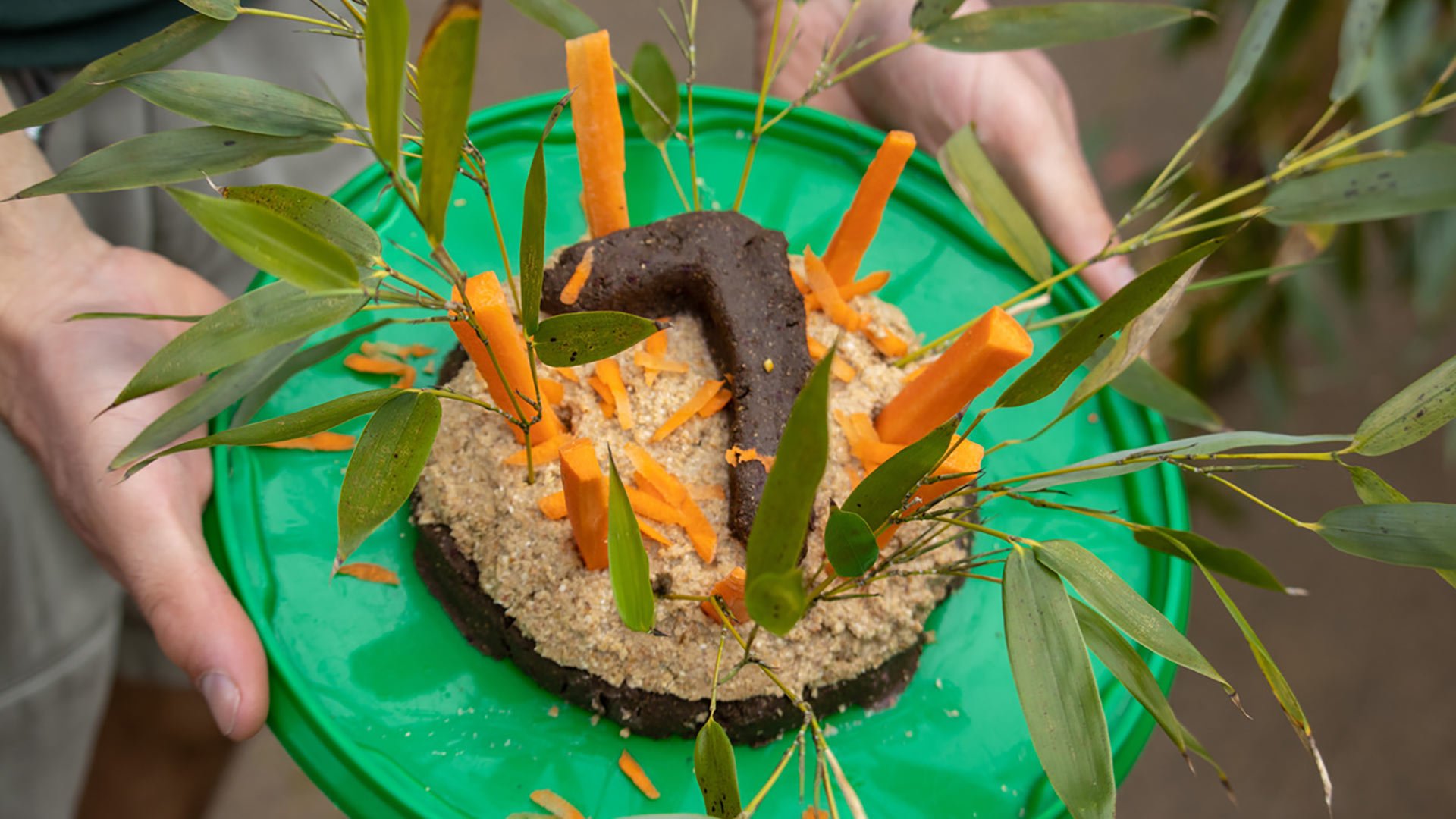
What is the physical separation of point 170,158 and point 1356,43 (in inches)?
22.0

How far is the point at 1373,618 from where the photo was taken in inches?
53.6

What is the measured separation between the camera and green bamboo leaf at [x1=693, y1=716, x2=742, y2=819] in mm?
393

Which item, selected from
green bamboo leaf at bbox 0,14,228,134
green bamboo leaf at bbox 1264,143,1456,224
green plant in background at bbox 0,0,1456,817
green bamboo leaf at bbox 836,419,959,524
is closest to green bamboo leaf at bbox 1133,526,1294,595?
green plant in background at bbox 0,0,1456,817

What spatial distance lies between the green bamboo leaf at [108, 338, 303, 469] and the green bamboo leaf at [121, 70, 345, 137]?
93 millimetres

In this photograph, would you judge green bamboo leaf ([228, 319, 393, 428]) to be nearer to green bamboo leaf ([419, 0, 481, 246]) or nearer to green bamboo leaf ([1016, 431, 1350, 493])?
green bamboo leaf ([419, 0, 481, 246])

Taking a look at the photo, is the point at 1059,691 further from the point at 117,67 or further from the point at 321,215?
the point at 117,67

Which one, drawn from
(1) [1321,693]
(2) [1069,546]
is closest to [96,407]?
(2) [1069,546]

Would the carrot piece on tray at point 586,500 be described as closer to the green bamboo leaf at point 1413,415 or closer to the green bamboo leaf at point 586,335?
the green bamboo leaf at point 586,335

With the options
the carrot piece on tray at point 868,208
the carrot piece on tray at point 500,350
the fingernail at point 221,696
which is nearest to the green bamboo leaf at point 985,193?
the carrot piece on tray at point 868,208

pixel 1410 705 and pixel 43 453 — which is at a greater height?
pixel 43 453

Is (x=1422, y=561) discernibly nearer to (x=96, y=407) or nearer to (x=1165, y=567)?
(x=1165, y=567)

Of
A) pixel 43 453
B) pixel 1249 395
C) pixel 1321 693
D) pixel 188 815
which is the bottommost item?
pixel 188 815

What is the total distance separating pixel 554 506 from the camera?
0.54 meters

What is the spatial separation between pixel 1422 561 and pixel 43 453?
0.78 meters
